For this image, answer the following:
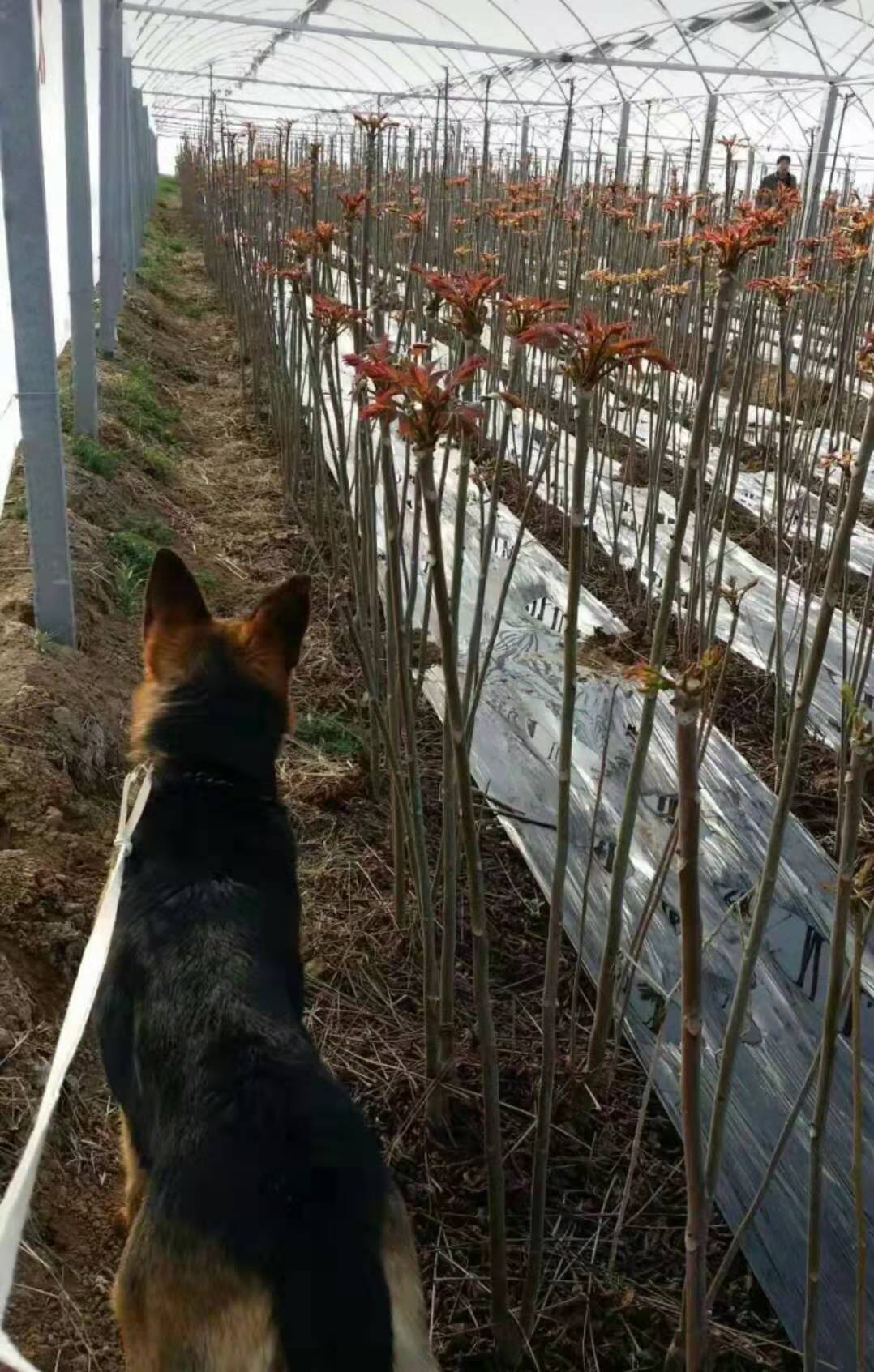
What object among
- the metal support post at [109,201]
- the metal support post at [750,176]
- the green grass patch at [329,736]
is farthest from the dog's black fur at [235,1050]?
the metal support post at [109,201]

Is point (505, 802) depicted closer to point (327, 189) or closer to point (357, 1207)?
point (357, 1207)

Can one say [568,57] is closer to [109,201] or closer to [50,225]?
[109,201]

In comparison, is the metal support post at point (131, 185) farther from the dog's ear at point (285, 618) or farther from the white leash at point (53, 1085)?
the white leash at point (53, 1085)

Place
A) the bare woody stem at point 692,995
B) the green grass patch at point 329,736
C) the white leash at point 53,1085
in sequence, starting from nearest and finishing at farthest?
the bare woody stem at point 692,995 → the white leash at point 53,1085 → the green grass patch at point 329,736

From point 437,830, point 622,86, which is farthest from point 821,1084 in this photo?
point 622,86

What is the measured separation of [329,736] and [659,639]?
1.81 metres

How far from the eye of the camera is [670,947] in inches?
90.1

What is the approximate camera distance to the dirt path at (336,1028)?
154cm

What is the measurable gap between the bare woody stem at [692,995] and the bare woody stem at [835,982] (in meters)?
0.13

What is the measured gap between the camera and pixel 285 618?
1.73 m

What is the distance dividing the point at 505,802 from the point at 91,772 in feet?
3.53

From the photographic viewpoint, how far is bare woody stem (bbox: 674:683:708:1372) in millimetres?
719

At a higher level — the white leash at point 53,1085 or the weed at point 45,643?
the white leash at point 53,1085

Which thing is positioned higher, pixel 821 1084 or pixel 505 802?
pixel 821 1084
